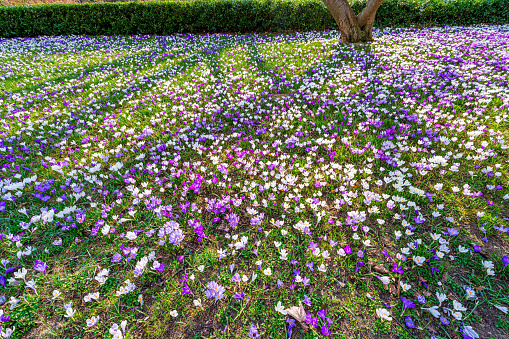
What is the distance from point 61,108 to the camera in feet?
16.9

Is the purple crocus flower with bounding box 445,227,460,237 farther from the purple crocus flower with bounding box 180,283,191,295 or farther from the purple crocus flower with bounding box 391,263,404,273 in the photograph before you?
the purple crocus flower with bounding box 180,283,191,295

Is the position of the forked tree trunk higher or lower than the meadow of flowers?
higher

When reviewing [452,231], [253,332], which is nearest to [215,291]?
[253,332]

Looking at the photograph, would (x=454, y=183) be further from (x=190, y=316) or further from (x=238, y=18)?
(x=238, y=18)

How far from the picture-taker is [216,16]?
13.4 meters

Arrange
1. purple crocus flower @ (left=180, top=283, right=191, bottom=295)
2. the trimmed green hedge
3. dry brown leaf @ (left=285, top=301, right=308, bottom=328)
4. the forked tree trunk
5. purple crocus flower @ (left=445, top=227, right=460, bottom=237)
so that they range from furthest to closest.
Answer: the trimmed green hedge
the forked tree trunk
purple crocus flower @ (left=445, top=227, right=460, bottom=237)
purple crocus flower @ (left=180, top=283, right=191, bottom=295)
dry brown leaf @ (left=285, top=301, right=308, bottom=328)

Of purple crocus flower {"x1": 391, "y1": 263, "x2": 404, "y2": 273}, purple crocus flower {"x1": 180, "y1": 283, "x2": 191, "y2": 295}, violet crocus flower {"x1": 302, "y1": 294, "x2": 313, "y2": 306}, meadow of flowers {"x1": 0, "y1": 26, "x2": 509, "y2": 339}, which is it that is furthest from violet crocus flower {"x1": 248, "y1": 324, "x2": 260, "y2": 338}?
purple crocus flower {"x1": 391, "y1": 263, "x2": 404, "y2": 273}

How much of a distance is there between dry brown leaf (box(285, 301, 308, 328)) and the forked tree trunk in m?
10.3

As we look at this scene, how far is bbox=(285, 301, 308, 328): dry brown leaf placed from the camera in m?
1.77

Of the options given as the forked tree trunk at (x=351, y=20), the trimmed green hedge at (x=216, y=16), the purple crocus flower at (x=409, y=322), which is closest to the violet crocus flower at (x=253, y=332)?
the purple crocus flower at (x=409, y=322)

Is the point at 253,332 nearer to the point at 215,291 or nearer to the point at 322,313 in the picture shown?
the point at 215,291

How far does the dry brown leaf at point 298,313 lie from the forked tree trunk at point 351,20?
10.3 metres

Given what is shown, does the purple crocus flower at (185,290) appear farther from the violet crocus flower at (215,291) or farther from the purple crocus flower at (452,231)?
the purple crocus flower at (452,231)

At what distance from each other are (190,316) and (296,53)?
8.91m
